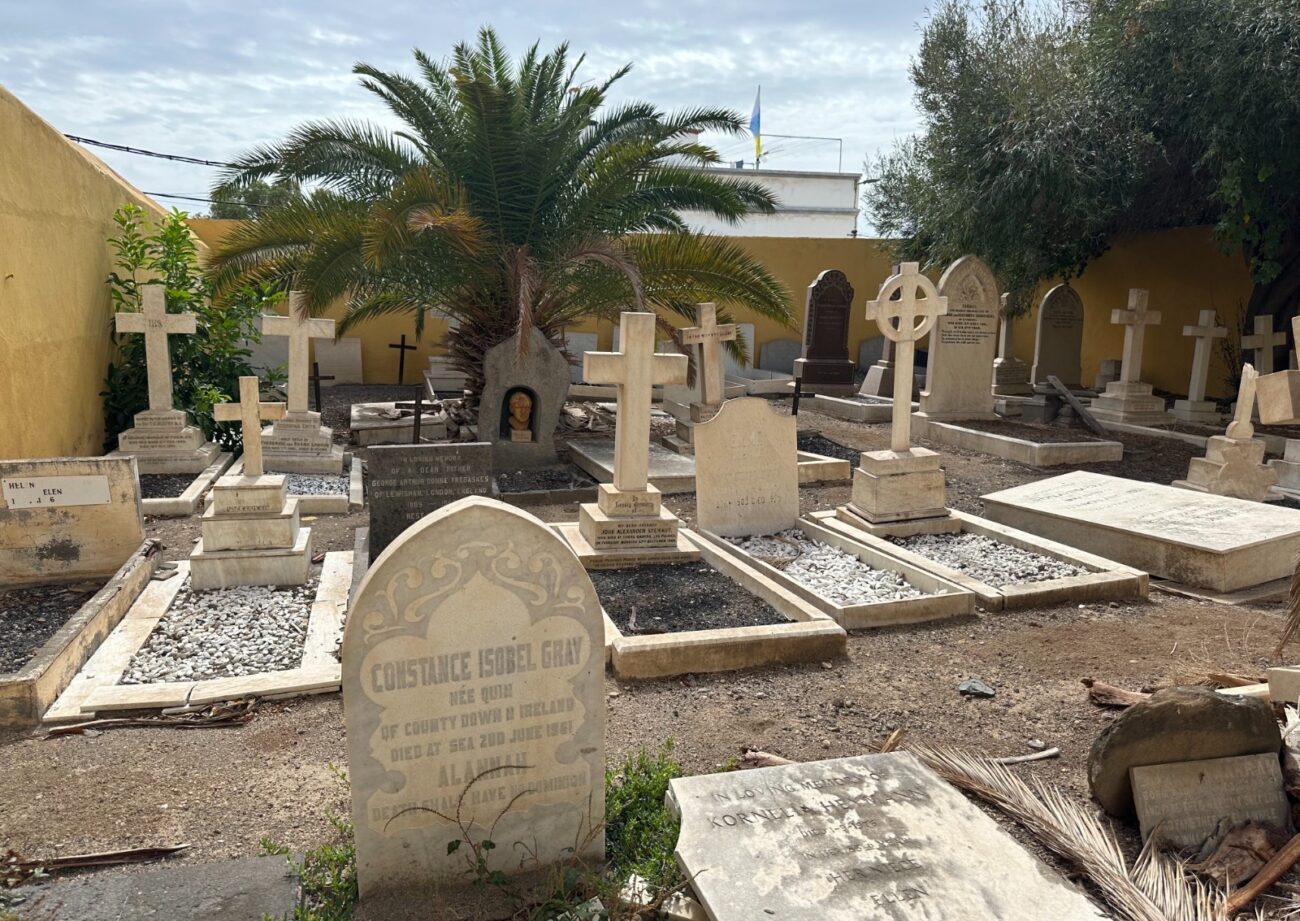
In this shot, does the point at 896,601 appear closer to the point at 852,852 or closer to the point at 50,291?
the point at 852,852

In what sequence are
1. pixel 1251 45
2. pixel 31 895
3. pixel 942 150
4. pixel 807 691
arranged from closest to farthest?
pixel 31 895
pixel 807 691
pixel 1251 45
pixel 942 150

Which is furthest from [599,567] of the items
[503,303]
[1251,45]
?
[1251,45]

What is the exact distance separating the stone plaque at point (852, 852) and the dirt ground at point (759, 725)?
652 mm

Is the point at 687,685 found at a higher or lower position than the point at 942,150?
lower

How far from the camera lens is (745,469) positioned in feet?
21.3

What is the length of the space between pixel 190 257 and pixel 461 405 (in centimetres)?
337

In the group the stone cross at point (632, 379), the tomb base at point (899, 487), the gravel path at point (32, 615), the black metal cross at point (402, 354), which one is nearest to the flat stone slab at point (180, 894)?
the gravel path at point (32, 615)

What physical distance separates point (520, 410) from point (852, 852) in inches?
281

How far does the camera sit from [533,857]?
103 inches

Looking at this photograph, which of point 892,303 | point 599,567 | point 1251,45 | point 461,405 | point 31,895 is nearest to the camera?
point 31,895

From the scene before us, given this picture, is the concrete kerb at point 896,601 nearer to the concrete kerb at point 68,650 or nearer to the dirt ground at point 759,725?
the dirt ground at point 759,725

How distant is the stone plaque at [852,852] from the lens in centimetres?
224

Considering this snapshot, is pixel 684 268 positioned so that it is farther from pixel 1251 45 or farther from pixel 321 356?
pixel 321 356

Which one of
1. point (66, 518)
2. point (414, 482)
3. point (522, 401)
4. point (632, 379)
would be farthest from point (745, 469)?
point (66, 518)
